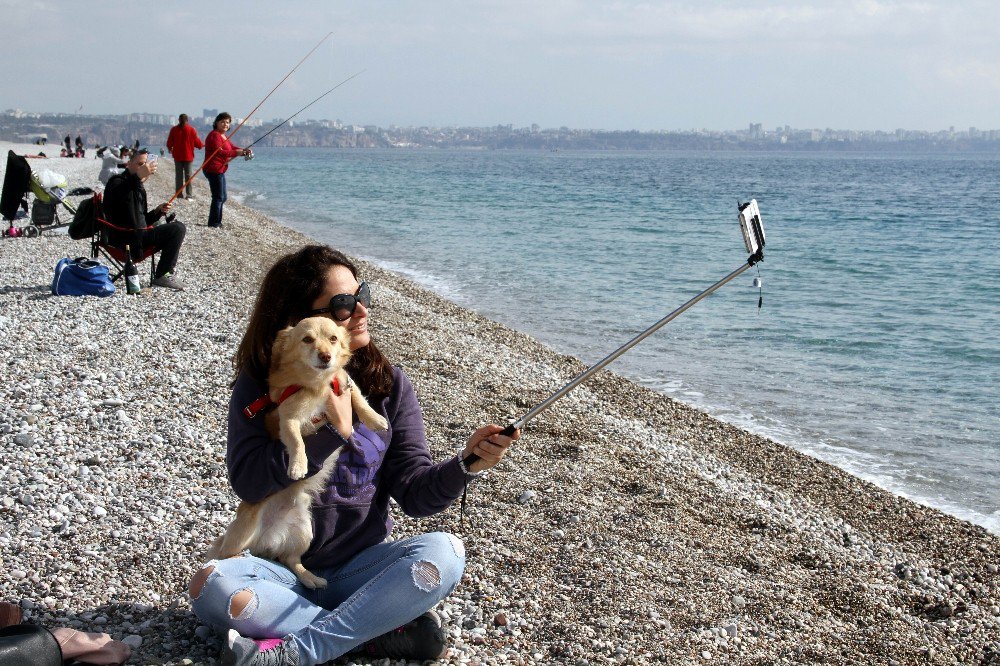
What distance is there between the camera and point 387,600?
316 cm

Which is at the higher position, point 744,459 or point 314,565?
point 314,565

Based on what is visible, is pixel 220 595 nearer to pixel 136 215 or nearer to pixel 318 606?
pixel 318 606

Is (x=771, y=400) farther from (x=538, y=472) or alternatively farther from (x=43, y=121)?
(x=43, y=121)

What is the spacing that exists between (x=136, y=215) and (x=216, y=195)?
736cm

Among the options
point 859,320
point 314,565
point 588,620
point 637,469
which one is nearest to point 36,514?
point 314,565

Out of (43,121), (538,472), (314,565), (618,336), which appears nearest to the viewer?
(314,565)

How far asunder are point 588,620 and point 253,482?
1626mm

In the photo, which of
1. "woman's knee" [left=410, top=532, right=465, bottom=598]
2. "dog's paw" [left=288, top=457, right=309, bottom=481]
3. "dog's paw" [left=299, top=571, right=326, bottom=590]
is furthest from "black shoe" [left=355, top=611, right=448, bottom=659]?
"dog's paw" [left=288, top=457, right=309, bottom=481]

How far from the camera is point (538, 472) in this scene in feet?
18.9

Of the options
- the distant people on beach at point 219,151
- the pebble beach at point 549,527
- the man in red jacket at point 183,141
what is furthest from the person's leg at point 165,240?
the man in red jacket at point 183,141

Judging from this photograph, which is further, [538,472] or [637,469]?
[637,469]

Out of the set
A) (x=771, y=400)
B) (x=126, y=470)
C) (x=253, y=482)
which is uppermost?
(x=253, y=482)

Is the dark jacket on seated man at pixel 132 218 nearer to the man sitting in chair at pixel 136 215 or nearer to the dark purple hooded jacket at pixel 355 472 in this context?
the man sitting in chair at pixel 136 215

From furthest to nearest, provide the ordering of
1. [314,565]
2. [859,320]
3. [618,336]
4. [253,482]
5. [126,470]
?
[859,320], [618,336], [126,470], [314,565], [253,482]
